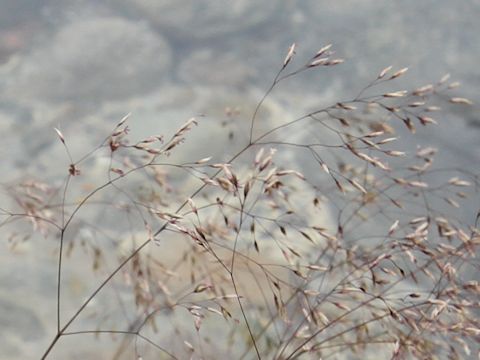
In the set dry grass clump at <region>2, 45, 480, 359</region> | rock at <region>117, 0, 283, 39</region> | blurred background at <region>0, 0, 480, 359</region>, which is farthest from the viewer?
rock at <region>117, 0, 283, 39</region>

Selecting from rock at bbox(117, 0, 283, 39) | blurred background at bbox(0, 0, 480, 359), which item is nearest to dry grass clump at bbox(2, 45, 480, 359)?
blurred background at bbox(0, 0, 480, 359)

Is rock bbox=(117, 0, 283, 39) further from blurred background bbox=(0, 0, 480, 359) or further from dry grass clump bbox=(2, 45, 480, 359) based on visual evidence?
dry grass clump bbox=(2, 45, 480, 359)

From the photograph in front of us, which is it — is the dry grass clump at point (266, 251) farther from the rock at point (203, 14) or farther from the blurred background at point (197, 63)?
the rock at point (203, 14)

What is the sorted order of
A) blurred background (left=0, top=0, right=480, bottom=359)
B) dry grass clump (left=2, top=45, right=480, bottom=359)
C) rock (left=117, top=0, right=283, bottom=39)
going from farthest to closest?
rock (left=117, top=0, right=283, bottom=39) < blurred background (left=0, top=0, right=480, bottom=359) < dry grass clump (left=2, top=45, right=480, bottom=359)

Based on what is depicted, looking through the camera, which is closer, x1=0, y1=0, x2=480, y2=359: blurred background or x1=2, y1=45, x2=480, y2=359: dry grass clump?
x1=2, y1=45, x2=480, y2=359: dry grass clump

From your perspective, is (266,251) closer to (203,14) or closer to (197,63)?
(197,63)

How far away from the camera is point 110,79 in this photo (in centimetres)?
298

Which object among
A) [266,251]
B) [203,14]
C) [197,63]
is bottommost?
[266,251]

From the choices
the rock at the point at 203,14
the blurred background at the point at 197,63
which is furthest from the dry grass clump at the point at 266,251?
the rock at the point at 203,14

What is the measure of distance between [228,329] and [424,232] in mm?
845

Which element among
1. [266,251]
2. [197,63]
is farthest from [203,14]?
[266,251]

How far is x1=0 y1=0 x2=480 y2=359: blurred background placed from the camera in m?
2.83

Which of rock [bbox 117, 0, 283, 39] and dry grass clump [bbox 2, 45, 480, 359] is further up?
rock [bbox 117, 0, 283, 39]

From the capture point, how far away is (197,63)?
3.09 m
